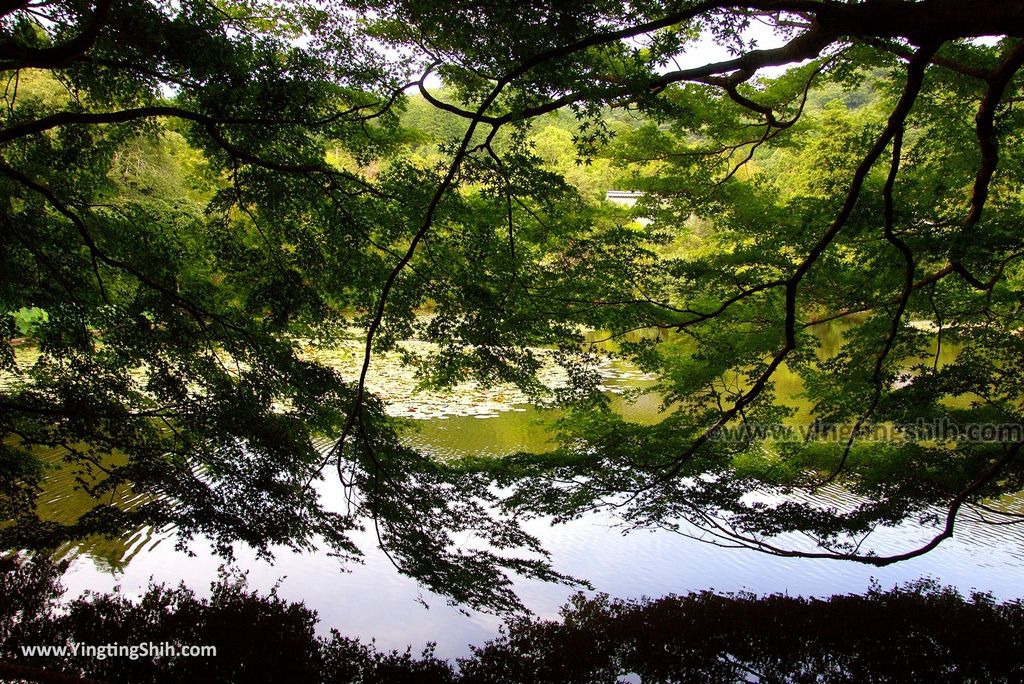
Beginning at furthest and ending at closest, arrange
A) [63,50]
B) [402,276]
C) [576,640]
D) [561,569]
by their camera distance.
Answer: [561,569] < [576,640] < [402,276] < [63,50]

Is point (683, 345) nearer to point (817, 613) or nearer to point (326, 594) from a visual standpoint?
point (817, 613)

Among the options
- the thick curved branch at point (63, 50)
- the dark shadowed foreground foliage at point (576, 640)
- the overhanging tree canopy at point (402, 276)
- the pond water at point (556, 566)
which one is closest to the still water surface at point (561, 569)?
the pond water at point (556, 566)

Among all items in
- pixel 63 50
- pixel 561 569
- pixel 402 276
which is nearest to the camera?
pixel 63 50

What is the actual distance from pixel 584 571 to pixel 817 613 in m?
1.92

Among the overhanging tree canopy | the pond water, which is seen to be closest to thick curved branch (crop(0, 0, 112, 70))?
the overhanging tree canopy

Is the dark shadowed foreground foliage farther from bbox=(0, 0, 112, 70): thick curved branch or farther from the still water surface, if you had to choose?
bbox=(0, 0, 112, 70): thick curved branch

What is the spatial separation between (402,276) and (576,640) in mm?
2666

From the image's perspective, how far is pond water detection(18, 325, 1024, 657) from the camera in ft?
15.0

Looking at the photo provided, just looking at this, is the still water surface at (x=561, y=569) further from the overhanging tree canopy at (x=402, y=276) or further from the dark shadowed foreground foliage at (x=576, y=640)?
the overhanging tree canopy at (x=402, y=276)

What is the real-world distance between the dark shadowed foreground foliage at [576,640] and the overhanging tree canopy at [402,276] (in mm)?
479

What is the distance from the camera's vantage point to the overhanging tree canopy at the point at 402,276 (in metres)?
2.87

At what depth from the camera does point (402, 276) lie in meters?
3.73

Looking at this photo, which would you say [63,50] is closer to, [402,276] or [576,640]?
[402,276]

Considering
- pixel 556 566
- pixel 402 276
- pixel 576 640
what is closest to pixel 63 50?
pixel 402 276
